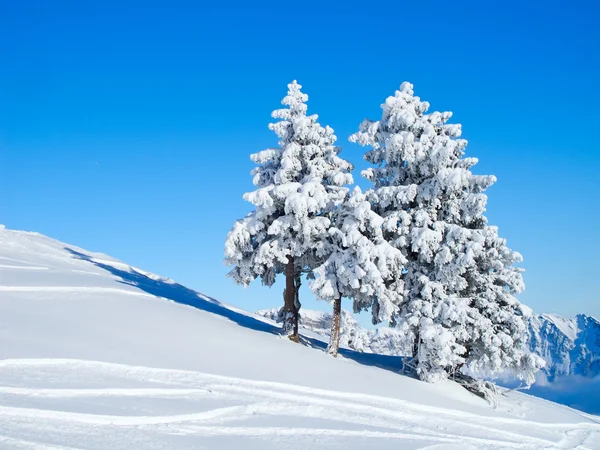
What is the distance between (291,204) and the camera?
18828 mm

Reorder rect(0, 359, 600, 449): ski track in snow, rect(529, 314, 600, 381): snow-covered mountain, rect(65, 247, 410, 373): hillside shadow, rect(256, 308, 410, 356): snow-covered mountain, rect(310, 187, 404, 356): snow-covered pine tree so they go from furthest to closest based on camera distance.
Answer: rect(529, 314, 600, 381): snow-covered mountain, rect(65, 247, 410, 373): hillside shadow, rect(256, 308, 410, 356): snow-covered mountain, rect(310, 187, 404, 356): snow-covered pine tree, rect(0, 359, 600, 449): ski track in snow

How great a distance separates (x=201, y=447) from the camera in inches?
302

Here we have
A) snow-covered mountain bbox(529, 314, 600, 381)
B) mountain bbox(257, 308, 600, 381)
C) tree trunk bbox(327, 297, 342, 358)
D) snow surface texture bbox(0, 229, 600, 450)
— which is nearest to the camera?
snow surface texture bbox(0, 229, 600, 450)

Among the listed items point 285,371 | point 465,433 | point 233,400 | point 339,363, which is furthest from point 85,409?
point 339,363

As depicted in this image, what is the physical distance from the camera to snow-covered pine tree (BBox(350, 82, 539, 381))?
19.0 metres

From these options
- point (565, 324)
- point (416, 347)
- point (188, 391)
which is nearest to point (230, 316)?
point (416, 347)

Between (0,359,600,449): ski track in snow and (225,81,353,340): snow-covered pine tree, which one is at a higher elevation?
(225,81,353,340): snow-covered pine tree

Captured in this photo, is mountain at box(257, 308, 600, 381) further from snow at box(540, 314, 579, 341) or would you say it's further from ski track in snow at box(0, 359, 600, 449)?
ski track in snow at box(0, 359, 600, 449)

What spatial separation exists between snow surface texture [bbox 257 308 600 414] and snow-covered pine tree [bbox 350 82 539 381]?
27202mm

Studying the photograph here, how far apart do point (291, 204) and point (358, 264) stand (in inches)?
135

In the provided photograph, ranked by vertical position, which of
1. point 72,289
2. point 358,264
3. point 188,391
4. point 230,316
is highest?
point 358,264

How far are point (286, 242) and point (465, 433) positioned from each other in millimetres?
9836

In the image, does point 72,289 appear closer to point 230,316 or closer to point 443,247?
point 230,316

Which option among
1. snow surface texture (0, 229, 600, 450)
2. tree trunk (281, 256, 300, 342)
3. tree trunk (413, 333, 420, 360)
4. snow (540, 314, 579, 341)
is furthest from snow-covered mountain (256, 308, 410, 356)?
snow (540, 314, 579, 341)
